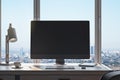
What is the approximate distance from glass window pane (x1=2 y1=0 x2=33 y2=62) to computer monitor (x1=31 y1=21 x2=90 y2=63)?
1.31 ft

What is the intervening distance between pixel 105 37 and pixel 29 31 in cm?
123

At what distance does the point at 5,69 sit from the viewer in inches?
120

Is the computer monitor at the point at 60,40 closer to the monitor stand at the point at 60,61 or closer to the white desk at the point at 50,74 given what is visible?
the monitor stand at the point at 60,61

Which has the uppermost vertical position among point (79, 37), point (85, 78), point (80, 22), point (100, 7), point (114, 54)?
point (100, 7)

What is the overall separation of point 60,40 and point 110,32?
3.00 feet

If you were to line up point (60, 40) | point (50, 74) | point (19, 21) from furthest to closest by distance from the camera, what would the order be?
1. point (19, 21)
2. point (60, 40)
3. point (50, 74)

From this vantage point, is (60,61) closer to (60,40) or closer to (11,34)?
(60,40)

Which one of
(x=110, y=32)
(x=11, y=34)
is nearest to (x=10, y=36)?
(x=11, y=34)

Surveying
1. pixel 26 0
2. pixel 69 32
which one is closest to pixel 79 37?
pixel 69 32

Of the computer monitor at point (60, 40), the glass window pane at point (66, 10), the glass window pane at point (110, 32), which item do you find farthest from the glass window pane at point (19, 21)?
the glass window pane at point (110, 32)

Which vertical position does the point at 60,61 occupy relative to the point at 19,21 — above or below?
below

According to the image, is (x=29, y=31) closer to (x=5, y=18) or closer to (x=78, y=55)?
(x=5, y=18)

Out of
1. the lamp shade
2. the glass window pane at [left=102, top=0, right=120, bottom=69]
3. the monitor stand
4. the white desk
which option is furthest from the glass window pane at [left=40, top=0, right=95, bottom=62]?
the white desk

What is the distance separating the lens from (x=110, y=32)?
395 centimetres
